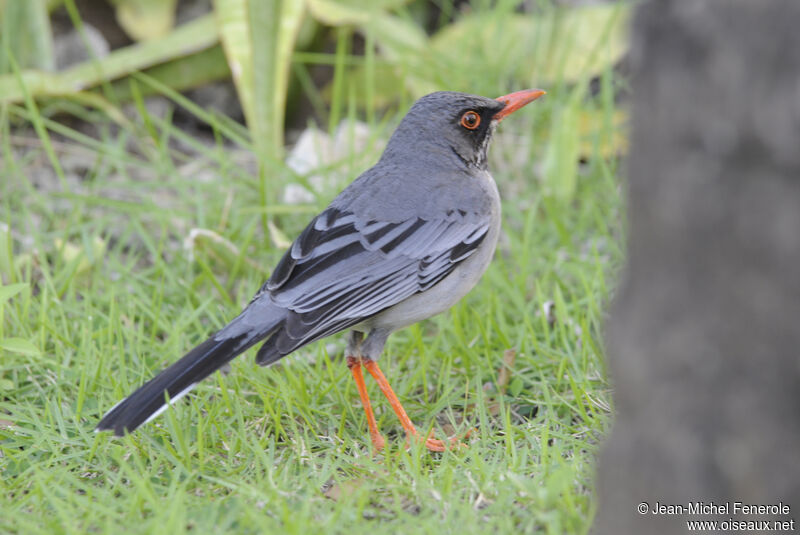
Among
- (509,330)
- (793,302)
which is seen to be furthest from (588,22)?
(793,302)

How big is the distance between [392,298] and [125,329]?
1478 millimetres

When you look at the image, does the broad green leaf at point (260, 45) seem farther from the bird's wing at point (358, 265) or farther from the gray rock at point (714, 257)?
the gray rock at point (714, 257)

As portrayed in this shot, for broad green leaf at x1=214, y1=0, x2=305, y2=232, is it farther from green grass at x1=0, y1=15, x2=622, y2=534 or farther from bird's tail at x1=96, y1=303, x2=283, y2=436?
bird's tail at x1=96, y1=303, x2=283, y2=436

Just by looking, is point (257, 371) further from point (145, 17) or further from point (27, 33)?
point (145, 17)

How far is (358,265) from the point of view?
3943 millimetres

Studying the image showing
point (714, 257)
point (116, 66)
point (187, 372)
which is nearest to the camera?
point (714, 257)

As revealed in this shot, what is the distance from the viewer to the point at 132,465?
3500 mm

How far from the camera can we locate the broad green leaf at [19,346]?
12.3 feet

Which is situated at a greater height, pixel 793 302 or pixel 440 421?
pixel 793 302

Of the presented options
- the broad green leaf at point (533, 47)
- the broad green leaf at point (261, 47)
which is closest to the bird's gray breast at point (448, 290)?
the broad green leaf at point (261, 47)

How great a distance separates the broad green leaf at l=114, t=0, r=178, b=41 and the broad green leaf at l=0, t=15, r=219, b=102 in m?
0.84

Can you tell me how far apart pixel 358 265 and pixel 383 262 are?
0.11 metres

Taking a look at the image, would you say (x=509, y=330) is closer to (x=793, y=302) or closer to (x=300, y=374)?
(x=300, y=374)

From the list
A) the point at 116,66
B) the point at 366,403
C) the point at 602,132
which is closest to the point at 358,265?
the point at 366,403
